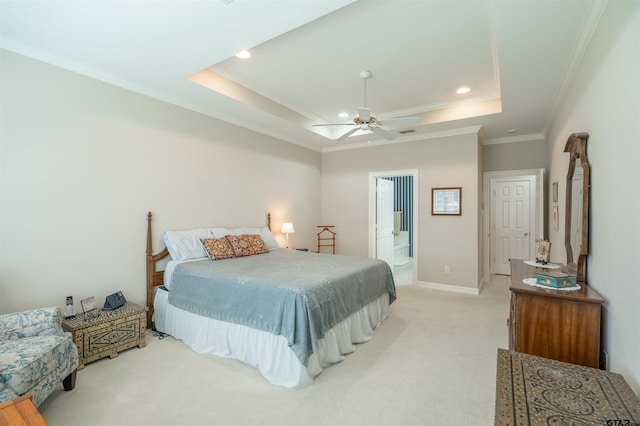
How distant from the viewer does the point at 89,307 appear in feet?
9.09

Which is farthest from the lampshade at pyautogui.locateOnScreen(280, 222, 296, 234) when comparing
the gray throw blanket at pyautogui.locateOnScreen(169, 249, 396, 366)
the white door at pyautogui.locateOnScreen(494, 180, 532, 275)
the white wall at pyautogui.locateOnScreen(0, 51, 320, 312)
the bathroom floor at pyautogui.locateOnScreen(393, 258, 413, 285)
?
the white door at pyautogui.locateOnScreen(494, 180, 532, 275)

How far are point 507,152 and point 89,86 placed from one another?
6.27 m

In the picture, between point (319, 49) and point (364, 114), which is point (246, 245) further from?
point (319, 49)

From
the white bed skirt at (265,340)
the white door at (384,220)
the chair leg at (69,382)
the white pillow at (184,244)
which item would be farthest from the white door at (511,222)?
the chair leg at (69,382)

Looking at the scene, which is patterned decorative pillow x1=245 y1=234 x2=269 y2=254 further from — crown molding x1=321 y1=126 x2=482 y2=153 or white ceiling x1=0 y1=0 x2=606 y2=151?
crown molding x1=321 y1=126 x2=482 y2=153

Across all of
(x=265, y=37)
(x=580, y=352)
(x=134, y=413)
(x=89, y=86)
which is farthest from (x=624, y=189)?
(x=89, y=86)

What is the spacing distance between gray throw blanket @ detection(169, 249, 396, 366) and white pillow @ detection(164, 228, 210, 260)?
272 millimetres

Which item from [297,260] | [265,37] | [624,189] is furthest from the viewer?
[297,260]

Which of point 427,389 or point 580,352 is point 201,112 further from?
point 580,352

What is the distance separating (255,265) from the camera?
3.36 meters

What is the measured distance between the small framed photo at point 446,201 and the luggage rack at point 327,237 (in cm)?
208

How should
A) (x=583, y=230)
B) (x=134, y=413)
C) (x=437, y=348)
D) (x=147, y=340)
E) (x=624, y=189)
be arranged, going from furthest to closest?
(x=147, y=340), (x=437, y=348), (x=583, y=230), (x=134, y=413), (x=624, y=189)

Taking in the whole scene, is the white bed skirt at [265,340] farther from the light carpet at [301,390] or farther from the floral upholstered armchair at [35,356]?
the floral upholstered armchair at [35,356]

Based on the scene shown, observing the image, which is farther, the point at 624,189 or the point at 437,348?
the point at 437,348
